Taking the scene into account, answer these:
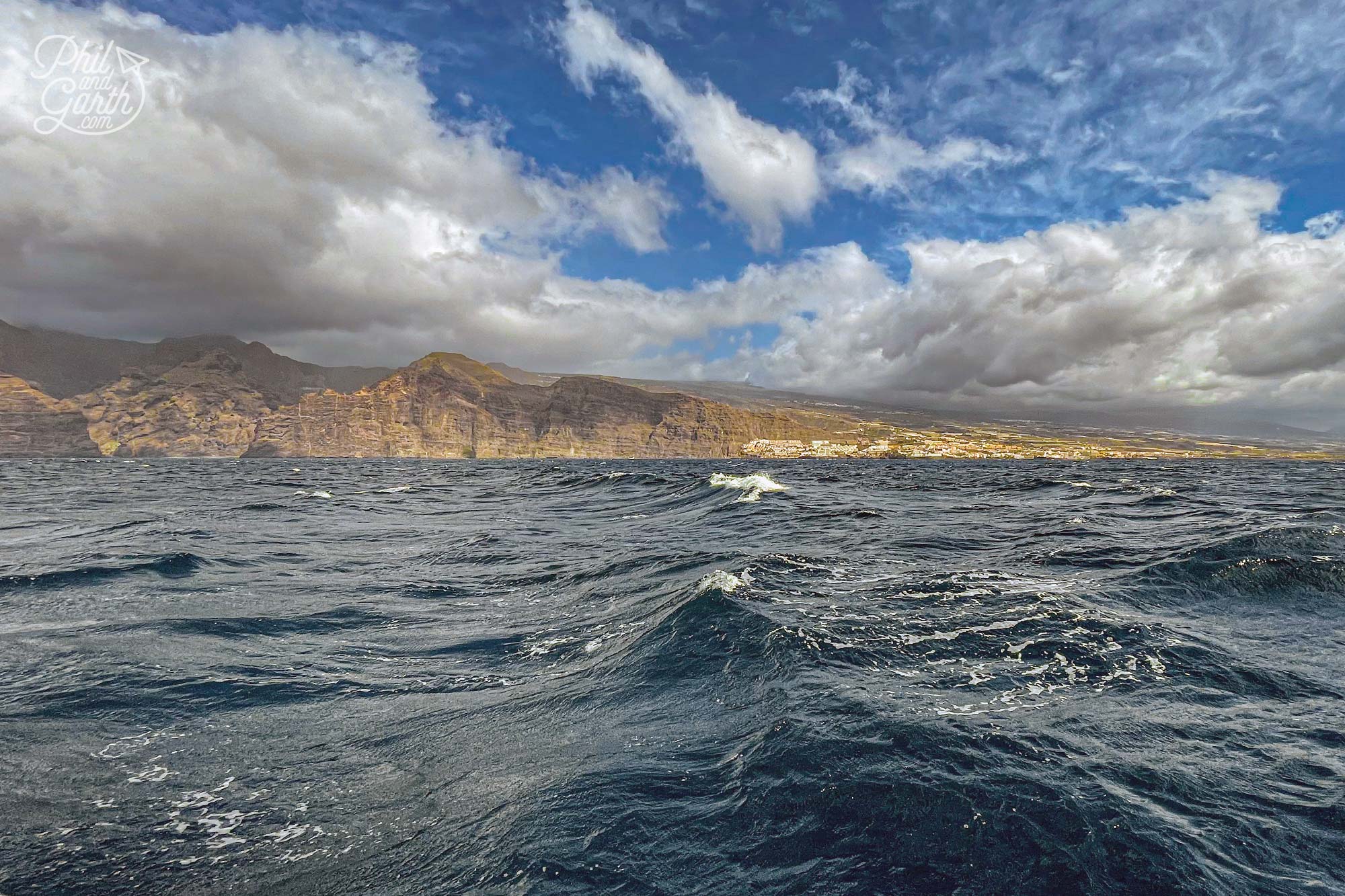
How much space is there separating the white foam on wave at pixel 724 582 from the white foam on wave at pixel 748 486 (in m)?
22.2

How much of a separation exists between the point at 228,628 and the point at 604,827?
12.5 meters

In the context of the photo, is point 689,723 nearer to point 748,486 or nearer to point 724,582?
point 724,582

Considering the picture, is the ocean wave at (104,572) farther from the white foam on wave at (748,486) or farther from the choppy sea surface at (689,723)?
the white foam on wave at (748,486)

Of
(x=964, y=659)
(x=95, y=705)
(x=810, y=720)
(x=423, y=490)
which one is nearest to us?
(x=810, y=720)

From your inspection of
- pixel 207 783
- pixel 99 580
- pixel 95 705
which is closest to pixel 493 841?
pixel 207 783

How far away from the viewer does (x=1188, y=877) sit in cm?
536

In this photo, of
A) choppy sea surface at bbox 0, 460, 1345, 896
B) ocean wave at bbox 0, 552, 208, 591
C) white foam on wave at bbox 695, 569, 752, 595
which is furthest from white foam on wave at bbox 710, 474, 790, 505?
ocean wave at bbox 0, 552, 208, 591

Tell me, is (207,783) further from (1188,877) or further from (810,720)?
(1188,877)

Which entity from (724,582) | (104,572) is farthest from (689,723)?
(104,572)

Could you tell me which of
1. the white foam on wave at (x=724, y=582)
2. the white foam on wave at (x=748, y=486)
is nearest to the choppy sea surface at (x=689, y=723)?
the white foam on wave at (x=724, y=582)

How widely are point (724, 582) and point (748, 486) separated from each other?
33.8 m

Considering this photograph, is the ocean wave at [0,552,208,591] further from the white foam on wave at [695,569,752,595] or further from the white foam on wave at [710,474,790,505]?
the white foam on wave at [710,474,790,505]

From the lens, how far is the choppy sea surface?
5.75 metres

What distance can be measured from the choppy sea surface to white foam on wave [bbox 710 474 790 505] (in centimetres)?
2042
